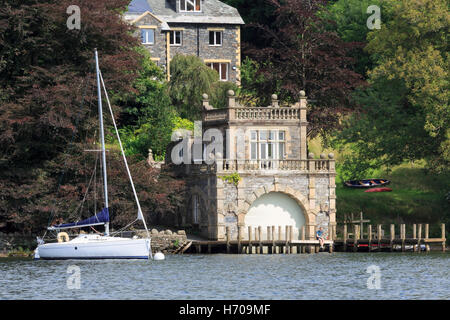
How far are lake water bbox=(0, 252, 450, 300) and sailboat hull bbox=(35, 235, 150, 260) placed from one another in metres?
0.46

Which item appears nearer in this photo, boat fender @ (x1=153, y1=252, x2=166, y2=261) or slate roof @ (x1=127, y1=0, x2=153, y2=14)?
boat fender @ (x1=153, y1=252, x2=166, y2=261)

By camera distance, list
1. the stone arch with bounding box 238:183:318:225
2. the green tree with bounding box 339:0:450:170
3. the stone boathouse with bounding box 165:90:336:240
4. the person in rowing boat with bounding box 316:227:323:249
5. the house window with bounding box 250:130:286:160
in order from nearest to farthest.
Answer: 1. the person in rowing boat with bounding box 316:227:323:249
2. the stone boathouse with bounding box 165:90:336:240
3. the stone arch with bounding box 238:183:318:225
4. the house window with bounding box 250:130:286:160
5. the green tree with bounding box 339:0:450:170

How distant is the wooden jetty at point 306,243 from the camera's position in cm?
7762

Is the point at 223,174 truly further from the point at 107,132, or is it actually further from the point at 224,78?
the point at 224,78

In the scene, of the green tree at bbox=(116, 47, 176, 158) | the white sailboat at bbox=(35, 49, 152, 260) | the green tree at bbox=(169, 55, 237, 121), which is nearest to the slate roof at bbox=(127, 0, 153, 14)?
the green tree at bbox=(169, 55, 237, 121)

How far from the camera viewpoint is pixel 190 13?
372 feet

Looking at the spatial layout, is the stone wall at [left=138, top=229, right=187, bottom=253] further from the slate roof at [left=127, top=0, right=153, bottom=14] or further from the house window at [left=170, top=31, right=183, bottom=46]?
the slate roof at [left=127, top=0, right=153, bottom=14]

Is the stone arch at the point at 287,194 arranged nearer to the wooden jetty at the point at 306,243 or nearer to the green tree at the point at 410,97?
the wooden jetty at the point at 306,243

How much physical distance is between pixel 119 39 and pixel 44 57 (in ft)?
15.4

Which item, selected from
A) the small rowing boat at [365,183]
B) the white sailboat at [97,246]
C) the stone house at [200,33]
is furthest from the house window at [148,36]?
the white sailboat at [97,246]

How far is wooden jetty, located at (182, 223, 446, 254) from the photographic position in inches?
3056

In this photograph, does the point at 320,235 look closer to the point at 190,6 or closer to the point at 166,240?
the point at 166,240

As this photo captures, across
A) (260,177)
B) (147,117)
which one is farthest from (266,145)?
(147,117)
